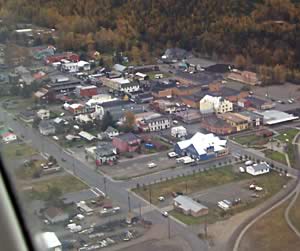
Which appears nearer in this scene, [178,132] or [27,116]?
[27,116]

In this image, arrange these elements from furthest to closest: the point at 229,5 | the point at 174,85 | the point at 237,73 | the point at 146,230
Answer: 1. the point at 229,5
2. the point at 237,73
3. the point at 174,85
4. the point at 146,230

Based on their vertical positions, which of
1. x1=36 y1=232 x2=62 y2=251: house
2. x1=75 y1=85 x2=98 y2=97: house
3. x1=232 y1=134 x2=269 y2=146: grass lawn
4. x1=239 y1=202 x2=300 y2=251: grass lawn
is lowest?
x1=232 y1=134 x2=269 y2=146: grass lawn

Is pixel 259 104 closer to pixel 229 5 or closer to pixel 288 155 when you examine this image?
pixel 288 155

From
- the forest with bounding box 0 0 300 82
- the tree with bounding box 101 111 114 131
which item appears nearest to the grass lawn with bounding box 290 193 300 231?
the tree with bounding box 101 111 114 131

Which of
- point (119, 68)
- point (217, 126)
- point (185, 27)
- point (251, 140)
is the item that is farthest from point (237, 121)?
point (185, 27)

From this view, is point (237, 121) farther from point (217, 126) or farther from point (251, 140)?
point (251, 140)

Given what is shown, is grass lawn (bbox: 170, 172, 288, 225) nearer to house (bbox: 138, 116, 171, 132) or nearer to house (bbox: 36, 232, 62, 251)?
house (bbox: 36, 232, 62, 251)

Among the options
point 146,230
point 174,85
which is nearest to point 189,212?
point 146,230
